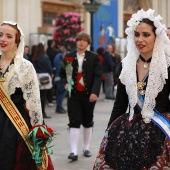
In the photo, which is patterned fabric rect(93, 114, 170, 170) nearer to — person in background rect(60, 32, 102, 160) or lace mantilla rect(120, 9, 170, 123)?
lace mantilla rect(120, 9, 170, 123)

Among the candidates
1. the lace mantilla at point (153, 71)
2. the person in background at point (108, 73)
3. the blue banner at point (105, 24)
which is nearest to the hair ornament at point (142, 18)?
the lace mantilla at point (153, 71)

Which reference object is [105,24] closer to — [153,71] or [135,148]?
[153,71]

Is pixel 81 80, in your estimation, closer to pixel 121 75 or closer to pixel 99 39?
pixel 121 75

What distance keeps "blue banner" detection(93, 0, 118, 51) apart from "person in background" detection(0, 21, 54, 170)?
17.1 metres

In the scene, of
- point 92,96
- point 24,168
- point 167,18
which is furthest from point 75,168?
point 167,18

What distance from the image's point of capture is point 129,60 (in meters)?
4.23

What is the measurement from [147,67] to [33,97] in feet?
3.62

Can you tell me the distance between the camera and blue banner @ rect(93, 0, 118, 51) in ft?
72.8

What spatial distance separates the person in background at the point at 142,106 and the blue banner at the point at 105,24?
1757 centimetres

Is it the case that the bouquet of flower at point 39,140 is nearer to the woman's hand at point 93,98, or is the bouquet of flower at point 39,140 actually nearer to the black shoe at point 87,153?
the woman's hand at point 93,98

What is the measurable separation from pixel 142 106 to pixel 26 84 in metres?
1.14

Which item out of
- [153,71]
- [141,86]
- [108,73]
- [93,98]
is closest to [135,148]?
[141,86]

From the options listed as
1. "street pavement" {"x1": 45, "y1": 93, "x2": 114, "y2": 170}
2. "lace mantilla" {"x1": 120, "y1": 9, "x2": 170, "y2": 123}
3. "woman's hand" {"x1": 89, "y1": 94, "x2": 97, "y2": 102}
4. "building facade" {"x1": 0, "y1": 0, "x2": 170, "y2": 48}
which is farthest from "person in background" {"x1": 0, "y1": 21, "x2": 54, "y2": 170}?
"building facade" {"x1": 0, "y1": 0, "x2": 170, "y2": 48}

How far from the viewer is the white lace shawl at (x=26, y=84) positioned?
4.62 metres
